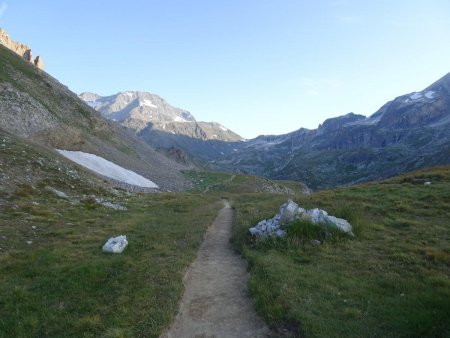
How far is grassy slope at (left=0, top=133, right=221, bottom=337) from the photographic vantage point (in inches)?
476

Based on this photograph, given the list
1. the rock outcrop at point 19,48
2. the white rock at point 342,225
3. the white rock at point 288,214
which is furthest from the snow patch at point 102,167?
the rock outcrop at point 19,48

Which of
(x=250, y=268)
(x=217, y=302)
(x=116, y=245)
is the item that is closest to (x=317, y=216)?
(x=250, y=268)

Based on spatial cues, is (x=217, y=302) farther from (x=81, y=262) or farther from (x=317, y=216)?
(x=317, y=216)

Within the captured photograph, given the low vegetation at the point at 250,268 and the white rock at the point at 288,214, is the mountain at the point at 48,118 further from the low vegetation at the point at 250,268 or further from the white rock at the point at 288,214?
the white rock at the point at 288,214

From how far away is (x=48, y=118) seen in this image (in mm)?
64312

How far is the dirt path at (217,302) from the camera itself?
470 inches

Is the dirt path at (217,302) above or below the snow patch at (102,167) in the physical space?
above

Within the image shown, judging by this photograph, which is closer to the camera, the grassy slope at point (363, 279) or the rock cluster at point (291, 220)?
the grassy slope at point (363, 279)

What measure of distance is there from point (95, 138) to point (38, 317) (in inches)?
3046

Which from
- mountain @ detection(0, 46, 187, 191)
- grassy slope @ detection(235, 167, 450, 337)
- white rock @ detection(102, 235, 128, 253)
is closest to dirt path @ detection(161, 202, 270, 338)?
grassy slope @ detection(235, 167, 450, 337)

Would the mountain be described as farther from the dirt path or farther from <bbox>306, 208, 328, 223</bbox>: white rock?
<bbox>306, 208, 328, 223</bbox>: white rock

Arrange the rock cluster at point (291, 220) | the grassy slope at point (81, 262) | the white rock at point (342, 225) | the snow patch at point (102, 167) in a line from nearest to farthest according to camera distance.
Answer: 1. the grassy slope at point (81, 262)
2. the white rock at point (342, 225)
3. the rock cluster at point (291, 220)
4. the snow patch at point (102, 167)

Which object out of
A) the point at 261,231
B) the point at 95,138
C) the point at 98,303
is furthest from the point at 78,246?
the point at 95,138

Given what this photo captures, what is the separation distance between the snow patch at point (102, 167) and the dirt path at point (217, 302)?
4616 centimetres
